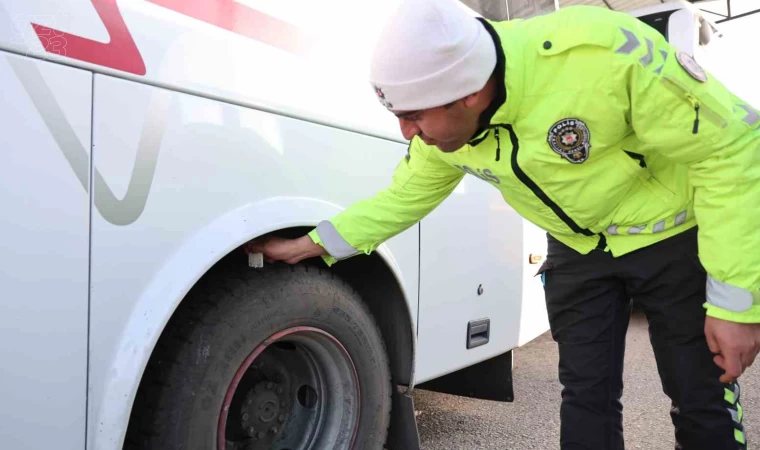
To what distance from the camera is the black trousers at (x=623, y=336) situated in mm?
1506

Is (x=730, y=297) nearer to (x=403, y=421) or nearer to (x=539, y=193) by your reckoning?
(x=539, y=193)

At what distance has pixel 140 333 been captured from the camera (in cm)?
135

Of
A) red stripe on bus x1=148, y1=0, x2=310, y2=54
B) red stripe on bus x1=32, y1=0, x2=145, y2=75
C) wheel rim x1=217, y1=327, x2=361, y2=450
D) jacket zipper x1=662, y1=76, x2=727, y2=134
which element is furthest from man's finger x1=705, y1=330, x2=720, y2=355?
red stripe on bus x1=32, y1=0, x2=145, y2=75

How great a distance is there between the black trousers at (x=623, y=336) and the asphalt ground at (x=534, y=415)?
116cm

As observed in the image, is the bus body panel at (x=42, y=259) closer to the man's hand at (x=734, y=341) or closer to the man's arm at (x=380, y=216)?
the man's arm at (x=380, y=216)

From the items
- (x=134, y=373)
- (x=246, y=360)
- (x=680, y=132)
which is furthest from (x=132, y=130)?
(x=680, y=132)

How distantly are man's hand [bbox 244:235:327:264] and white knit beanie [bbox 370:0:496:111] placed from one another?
1.83 ft

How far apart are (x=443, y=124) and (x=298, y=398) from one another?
1.12 m

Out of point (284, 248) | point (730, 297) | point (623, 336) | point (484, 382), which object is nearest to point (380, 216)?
point (284, 248)

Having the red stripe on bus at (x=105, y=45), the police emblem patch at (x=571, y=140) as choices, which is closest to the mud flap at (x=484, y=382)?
the police emblem patch at (x=571, y=140)

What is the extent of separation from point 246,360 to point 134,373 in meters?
0.33

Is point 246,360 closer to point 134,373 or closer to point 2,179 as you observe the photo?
point 134,373

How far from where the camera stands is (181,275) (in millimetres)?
1421

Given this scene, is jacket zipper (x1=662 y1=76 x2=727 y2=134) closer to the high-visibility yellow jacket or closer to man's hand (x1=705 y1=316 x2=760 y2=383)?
the high-visibility yellow jacket
